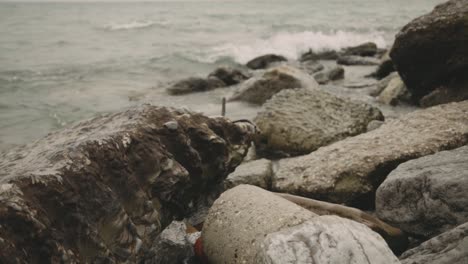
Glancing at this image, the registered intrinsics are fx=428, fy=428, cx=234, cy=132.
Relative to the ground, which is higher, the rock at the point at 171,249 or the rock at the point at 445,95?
the rock at the point at 445,95

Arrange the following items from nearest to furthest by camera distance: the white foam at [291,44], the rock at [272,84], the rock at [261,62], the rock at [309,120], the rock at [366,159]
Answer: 1. the rock at [366,159]
2. the rock at [309,120]
3. the rock at [272,84]
4. the rock at [261,62]
5. the white foam at [291,44]

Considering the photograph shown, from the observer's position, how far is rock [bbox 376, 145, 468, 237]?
8.02 feet

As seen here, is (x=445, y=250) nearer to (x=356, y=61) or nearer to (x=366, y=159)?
(x=366, y=159)

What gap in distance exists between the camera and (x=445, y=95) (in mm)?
5723

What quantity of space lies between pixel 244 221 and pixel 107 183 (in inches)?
32.1

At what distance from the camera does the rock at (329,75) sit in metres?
10.4

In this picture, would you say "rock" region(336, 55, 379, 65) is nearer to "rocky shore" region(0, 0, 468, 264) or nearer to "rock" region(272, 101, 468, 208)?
"rocky shore" region(0, 0, 468, 264)

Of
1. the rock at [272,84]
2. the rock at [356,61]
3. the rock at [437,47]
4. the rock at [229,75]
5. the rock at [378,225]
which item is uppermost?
the rock at [437,47]

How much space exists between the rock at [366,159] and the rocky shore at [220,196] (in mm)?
10

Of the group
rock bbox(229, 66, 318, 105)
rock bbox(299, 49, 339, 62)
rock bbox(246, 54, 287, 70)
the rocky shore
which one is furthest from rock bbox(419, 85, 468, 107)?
rock bbox(299, 49, 339, 62)

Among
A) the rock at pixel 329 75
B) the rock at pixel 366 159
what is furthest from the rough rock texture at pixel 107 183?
the rock at pixel 329 75

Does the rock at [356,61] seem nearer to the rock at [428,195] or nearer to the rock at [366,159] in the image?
the rock at [366,159]

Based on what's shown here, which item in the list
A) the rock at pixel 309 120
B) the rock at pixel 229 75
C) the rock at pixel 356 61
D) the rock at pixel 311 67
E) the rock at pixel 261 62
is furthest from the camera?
the rock at pixel 261 62

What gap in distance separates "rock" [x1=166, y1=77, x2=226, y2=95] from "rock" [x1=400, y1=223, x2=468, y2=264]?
859 cm
